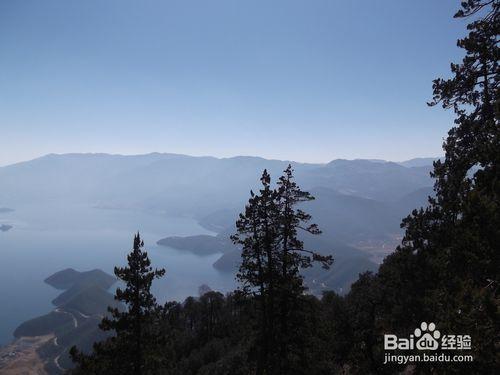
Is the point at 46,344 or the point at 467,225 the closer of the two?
the point at 467,225

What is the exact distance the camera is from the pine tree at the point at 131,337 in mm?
18297

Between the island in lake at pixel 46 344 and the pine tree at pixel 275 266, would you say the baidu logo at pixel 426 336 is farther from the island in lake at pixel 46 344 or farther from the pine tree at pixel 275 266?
the island in lake at pixel 46 344

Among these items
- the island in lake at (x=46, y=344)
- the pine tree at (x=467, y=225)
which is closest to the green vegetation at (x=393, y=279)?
the pine tree at (x=467, y=225)

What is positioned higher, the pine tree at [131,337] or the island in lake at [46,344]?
the pine tree at [131,337]

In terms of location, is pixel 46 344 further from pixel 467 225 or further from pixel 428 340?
pixel 467 225

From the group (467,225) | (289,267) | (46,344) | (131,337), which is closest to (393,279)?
(289,267)

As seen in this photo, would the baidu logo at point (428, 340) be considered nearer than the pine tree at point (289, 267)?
Yes

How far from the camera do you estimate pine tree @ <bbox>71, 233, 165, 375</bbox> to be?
18297mm

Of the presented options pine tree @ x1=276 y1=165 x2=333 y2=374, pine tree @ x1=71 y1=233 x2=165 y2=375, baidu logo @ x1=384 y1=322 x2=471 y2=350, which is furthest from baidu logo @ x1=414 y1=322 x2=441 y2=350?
pine tree @ x1=71 y1=233 x2=165 y2=375

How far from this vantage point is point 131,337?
736 inches

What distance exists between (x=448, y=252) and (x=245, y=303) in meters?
12.3

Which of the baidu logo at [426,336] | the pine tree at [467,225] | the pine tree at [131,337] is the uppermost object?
the pine tree at [467,225]

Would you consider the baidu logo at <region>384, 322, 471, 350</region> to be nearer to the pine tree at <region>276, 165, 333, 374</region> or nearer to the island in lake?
the pine tree at <region>276, 165, 333, 374</region>

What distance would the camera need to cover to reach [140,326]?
1880 centimetres
